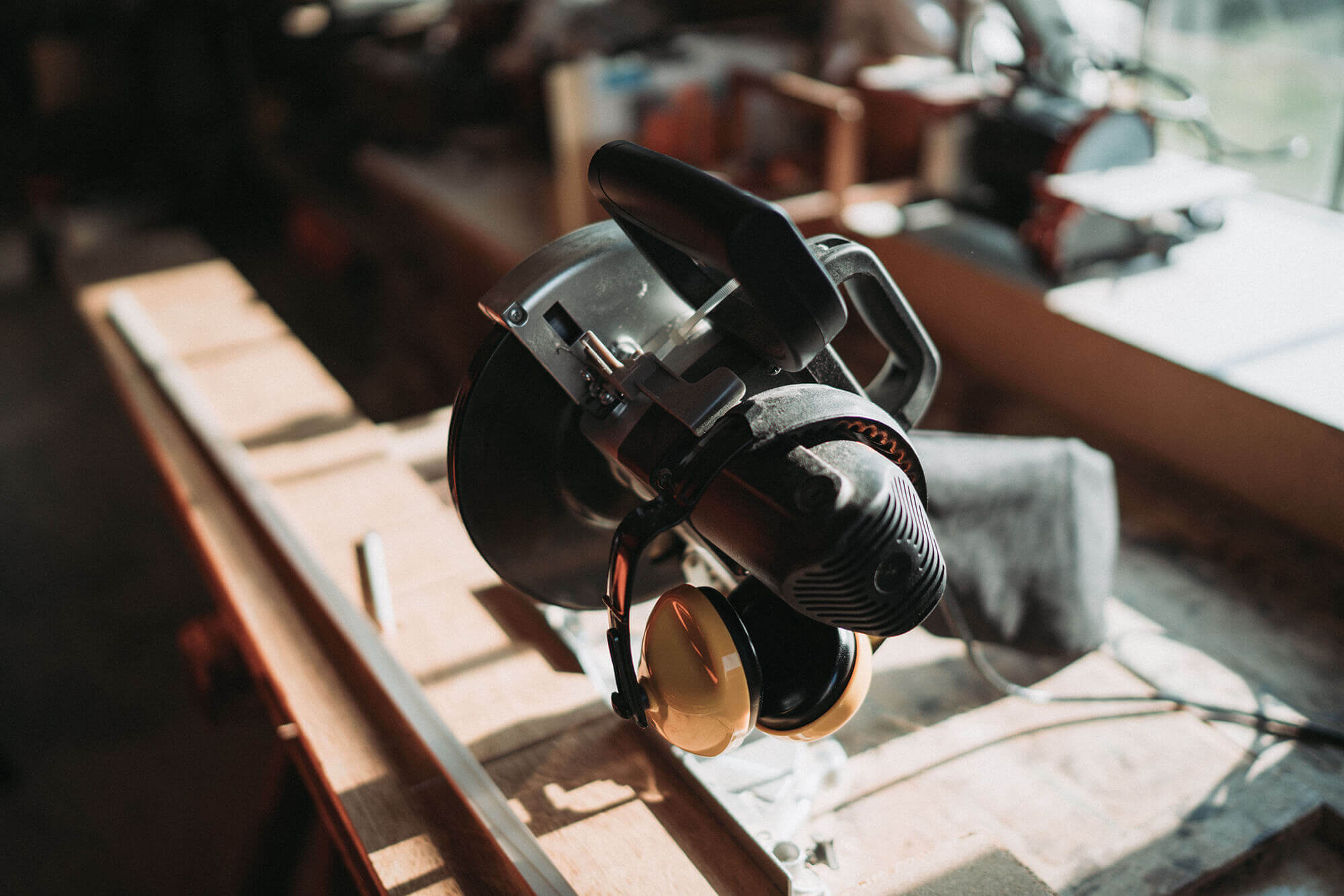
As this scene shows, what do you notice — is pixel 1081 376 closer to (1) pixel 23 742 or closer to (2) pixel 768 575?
(2) pixel 768 575

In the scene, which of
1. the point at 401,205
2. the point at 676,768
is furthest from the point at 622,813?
the point at 401,205

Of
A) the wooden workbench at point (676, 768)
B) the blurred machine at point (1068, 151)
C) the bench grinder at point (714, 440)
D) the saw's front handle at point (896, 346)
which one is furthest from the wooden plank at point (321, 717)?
the blurred machine at point (1068, 151)

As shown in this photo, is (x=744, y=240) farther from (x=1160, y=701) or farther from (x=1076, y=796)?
(x=1160, y=701)

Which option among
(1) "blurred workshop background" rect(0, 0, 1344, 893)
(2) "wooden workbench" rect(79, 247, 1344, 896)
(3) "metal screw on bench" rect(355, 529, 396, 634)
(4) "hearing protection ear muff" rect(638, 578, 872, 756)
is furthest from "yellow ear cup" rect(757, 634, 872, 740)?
(1) "blurred workshop background" rect(0, 0, 1344, 893)

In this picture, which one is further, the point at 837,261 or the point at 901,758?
the point at 901,758

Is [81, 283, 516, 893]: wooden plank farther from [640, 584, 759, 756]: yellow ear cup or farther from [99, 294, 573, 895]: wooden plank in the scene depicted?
[640, 584, 759, 756]: yellow ear cup

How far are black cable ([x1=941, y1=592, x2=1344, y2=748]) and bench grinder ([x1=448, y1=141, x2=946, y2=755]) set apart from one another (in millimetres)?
324

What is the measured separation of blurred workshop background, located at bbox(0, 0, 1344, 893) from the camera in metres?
1.89

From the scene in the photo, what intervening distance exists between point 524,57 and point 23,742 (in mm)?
2801

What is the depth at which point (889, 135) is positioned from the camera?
3.03 meters

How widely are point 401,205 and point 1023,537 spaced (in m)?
3.42

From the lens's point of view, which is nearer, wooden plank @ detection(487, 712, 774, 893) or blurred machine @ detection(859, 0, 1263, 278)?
wooden plank @ detection(487, 712, 774, 893)

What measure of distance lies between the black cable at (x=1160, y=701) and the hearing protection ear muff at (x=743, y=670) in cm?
36

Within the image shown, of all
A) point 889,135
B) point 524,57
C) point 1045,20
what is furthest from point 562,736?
point 524,57
